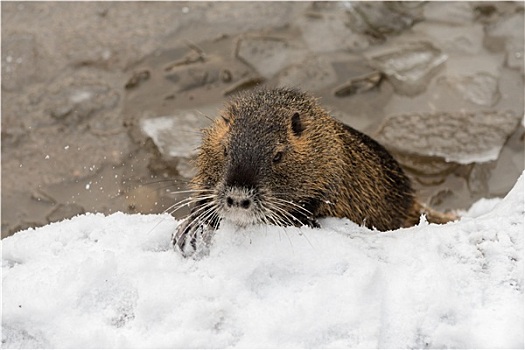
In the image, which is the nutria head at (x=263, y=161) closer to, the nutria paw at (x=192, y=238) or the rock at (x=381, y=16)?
the nutria paw at (x=192, y=238)

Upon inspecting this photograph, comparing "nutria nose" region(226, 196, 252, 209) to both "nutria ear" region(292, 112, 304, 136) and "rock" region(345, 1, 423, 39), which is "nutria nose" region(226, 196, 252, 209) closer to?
"nutria ear" region(292, 112, 304, 136)

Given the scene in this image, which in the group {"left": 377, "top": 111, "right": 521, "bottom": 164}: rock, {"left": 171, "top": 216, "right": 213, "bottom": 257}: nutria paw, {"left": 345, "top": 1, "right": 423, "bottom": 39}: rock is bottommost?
{"left": 377, "top": 111, "right": 521, "bottom": 164}: rock

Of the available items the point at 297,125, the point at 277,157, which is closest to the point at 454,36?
the point at 297,125

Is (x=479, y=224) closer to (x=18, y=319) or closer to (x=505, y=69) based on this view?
(x=18, y=319)

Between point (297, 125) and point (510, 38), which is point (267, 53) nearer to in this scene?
point (510, 38)

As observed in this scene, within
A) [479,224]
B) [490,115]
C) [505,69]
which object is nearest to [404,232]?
[479,224]

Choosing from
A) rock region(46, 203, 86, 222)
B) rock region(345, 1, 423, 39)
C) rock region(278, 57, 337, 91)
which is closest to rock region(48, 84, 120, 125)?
rock region(46, 203, 86, 222)

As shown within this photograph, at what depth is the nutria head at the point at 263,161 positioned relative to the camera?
271 cm

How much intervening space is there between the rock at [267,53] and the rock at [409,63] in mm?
605

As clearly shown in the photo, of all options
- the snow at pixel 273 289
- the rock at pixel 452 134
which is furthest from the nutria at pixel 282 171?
the rock at pixel 452 134

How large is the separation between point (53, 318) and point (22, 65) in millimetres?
3324

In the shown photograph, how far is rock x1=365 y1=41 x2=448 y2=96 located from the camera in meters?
5.20

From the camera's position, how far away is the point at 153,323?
2377 millimetres

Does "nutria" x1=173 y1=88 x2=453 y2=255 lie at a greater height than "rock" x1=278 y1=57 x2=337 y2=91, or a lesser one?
greater
